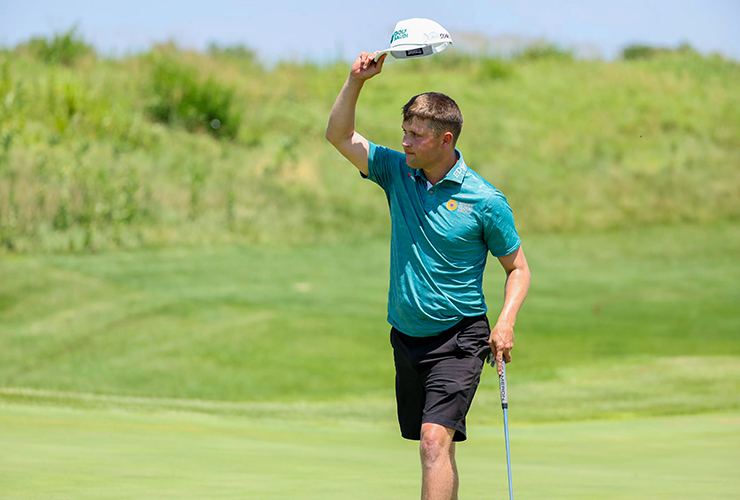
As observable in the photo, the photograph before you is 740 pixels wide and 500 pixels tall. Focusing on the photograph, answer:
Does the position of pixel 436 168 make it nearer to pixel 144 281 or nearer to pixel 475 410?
pixel 475 410

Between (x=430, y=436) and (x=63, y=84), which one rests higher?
(x=63, y=84)

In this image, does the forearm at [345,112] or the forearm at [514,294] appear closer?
the forearm at [514,294]

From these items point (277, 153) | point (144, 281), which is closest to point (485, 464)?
point (144, 281)

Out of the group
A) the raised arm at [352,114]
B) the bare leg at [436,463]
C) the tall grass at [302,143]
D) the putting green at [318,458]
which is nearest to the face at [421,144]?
the raised arm at [352,114]

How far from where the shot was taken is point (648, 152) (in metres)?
39.0

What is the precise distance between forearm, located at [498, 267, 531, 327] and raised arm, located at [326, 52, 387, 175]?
2.80ft

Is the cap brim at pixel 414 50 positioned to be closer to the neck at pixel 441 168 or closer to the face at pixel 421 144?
the face at pixel 421 144

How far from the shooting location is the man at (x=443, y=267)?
4.04m

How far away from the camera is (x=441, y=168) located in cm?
416

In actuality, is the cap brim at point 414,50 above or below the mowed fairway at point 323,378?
above

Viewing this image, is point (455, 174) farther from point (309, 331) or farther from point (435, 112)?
point (309, 331)

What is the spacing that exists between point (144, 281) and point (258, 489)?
1551 cm

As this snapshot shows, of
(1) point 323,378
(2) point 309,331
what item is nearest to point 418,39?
(1) point 323,378

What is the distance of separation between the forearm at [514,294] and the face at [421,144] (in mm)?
631
